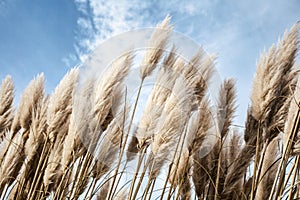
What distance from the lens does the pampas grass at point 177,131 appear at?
85.0 inches

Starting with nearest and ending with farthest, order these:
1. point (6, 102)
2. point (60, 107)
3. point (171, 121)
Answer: point (171, 121), point (60, 107), point (6, 102)

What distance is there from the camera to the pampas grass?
85.0 inches

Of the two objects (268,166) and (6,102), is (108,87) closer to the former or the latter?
(268,166)

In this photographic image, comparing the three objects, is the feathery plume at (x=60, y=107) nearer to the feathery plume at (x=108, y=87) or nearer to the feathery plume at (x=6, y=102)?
the feathery plume at (x=108, y=87)

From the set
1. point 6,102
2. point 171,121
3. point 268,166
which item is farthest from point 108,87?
point 6,102

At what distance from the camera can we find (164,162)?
2447mm

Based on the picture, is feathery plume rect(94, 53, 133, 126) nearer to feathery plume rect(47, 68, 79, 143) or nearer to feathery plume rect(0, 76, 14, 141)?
feathery plume rect(47, 68, 79, 143)

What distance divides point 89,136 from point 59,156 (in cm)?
38

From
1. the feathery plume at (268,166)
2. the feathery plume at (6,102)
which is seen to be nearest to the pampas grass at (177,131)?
the feathery plume at (268,166)

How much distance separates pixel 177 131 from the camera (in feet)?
7.63

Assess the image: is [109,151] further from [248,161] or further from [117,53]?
[248,161]

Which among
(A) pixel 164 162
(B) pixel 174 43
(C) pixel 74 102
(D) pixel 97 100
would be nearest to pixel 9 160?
(C) pixel 74 102

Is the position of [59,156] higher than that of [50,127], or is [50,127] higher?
[50,127]

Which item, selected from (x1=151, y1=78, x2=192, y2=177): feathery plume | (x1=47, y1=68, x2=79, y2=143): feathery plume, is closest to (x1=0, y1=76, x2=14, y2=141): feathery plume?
(x1=47, y1=68, x2=79, y2=143): feathery plume
